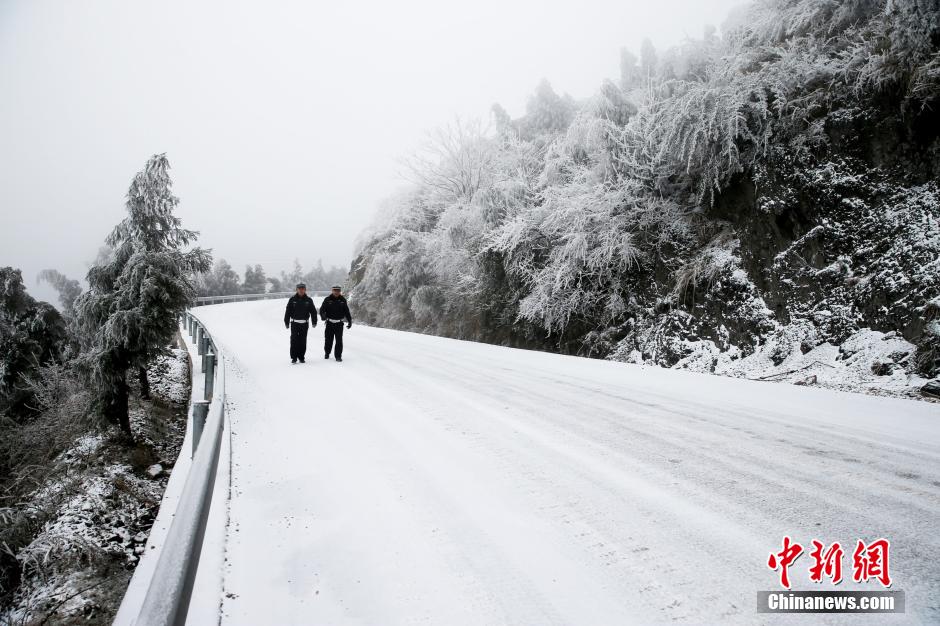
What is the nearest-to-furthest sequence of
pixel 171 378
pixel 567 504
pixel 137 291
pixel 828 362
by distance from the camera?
1. pixel 567 504
2. pixel 828 362
3. pixel 137 291
4. pixel 171 378

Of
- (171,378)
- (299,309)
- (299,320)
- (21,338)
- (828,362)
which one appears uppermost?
(299,309)

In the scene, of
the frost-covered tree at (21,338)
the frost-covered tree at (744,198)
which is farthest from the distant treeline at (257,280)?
the frost-covered tree at (744,198)

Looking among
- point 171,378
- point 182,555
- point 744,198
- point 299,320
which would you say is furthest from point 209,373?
point 744,198

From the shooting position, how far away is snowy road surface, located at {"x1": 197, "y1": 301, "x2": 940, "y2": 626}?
85.7 inches

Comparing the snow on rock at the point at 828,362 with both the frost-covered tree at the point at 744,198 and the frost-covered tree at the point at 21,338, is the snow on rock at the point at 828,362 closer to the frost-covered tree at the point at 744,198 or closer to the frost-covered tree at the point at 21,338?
the frost-covered tree at the point at 744,198

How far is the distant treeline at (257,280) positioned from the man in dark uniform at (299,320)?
48232mm

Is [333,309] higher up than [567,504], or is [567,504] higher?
[333,309]

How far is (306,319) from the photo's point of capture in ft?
33.7

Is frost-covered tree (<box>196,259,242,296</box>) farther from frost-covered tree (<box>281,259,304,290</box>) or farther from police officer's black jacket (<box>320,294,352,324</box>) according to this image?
police officer's black jacket (<box>320,294,352,324</box>)

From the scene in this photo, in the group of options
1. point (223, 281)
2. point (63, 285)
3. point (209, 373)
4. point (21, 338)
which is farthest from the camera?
point (223, 281)

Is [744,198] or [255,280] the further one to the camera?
[255,280]

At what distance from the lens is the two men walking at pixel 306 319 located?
9914 mm

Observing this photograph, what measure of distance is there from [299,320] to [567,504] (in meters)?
8.47

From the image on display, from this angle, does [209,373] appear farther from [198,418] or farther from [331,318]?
[331,318]
